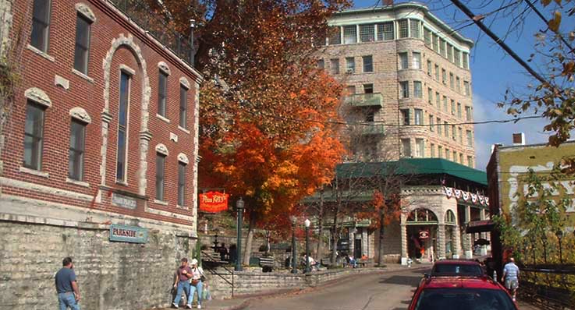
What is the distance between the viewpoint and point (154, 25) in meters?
22.5

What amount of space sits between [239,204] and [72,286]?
43.1 ft

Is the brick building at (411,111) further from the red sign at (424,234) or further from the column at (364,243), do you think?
the red sign at (424,234)

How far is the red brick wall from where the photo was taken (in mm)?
14594

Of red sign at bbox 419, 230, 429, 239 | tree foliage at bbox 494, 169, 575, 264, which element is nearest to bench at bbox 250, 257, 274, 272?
tree foliage at bbox 494, 169, 575, 264

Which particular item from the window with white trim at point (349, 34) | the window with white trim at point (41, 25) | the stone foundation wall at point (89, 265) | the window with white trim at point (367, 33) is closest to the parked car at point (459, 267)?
the stone foundation wall at point (89, 265)

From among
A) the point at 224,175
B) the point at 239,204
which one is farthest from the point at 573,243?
the point at 224,175

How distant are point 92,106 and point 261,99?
12391mm

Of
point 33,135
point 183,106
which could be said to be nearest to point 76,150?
point 33,135

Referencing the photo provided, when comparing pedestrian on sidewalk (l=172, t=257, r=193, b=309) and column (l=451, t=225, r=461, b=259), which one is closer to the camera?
pedestrian on sidewalk (l=172, t=257, r=193, b=309)

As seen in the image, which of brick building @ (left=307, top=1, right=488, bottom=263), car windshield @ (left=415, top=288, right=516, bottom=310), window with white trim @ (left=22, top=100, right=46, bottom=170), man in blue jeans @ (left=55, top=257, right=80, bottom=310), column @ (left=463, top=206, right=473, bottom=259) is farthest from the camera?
column @ (left=463, top=206, right=473, bottom=259)

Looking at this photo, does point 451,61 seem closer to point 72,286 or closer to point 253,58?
point 253,58

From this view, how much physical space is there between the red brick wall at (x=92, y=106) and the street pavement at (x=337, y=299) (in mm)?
4247

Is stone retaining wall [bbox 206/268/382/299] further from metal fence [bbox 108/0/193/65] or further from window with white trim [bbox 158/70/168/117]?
metal fence [bbox 108/0/193/65]

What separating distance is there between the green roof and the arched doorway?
172 inches
